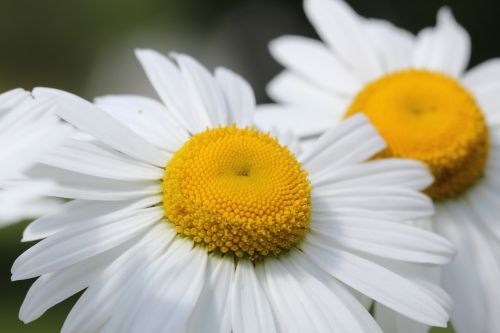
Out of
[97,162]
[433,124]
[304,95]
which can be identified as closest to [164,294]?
[97,162]

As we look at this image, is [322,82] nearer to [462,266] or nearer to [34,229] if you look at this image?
[462,266]

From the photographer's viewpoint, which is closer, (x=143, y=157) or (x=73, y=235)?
(x=73, y=235)

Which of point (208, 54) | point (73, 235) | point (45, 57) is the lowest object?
point (73, 235)

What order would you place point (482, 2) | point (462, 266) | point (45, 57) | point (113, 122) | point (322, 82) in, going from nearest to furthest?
point (113, 122), point (462, 266), point (322, 82), point (482, 2), point (45, 57)

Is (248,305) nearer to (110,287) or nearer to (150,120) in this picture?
(110,287)

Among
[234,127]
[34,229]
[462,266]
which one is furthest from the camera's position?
[462,266]

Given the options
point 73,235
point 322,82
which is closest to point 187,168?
point 73,235
